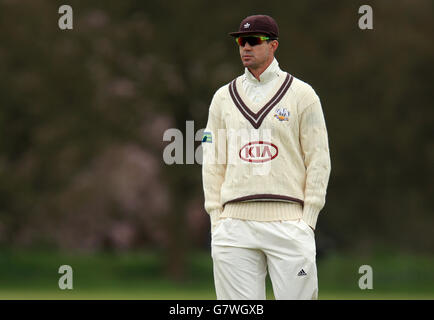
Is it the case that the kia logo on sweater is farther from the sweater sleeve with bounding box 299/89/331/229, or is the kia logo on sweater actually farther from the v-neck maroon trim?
the sweater sleeve with bounding box 299/89/331/229

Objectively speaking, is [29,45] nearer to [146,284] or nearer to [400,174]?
[146,284]

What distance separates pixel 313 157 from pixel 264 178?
1.17 feet

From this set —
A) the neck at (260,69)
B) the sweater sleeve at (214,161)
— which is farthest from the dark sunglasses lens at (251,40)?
the sweater sleeve at (214,161)

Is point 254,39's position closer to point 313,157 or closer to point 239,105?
point 239,105

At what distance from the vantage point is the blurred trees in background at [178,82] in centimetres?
2391

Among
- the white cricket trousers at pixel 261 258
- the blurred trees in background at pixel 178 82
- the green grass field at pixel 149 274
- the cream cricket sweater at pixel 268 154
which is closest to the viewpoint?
the white cricket trousers at pixel 261 258

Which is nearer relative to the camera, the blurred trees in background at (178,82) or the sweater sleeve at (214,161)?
the sweater sleeve at (214,161)

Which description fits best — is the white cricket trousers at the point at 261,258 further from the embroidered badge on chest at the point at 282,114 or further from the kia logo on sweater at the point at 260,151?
the embroidered badge on chest at the point at 282,114

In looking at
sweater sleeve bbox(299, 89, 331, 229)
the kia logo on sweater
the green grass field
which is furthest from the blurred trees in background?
the kia logo on sweater

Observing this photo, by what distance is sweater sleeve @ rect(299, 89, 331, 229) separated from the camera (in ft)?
20.4

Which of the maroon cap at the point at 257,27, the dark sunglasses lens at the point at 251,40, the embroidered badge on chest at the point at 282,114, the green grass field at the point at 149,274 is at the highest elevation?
the green grass field at the point at 149,274

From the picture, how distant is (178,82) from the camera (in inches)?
964

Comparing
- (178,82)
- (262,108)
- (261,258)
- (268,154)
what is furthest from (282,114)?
(178,82)

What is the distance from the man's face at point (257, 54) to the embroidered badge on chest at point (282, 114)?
35 cm
